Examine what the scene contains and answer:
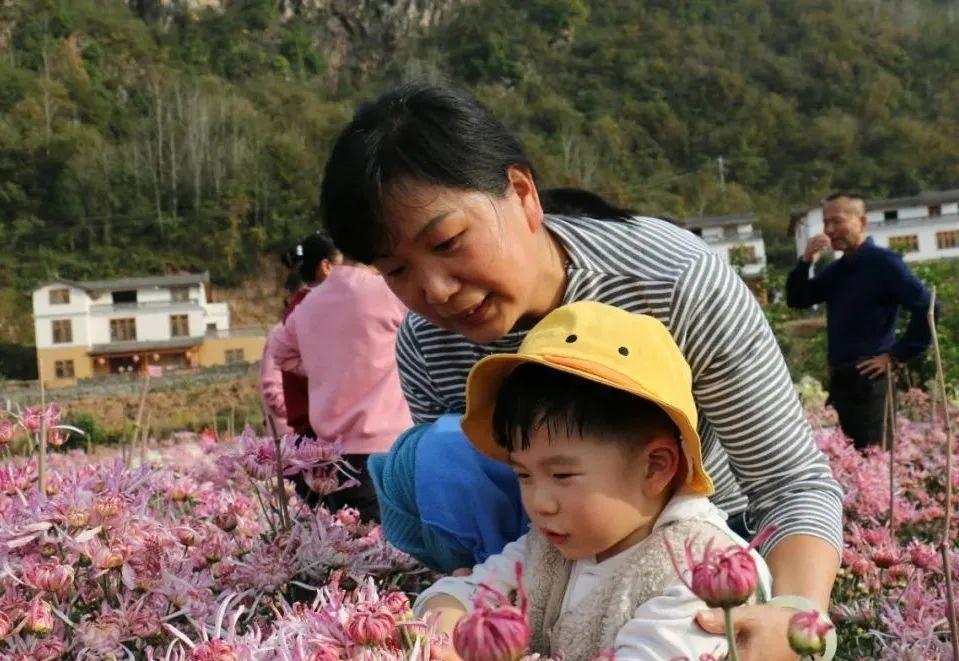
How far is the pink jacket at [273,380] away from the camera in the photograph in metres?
4.11

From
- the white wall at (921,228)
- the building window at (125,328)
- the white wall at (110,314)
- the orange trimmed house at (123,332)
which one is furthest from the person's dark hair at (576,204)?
the white wall at (921,228)

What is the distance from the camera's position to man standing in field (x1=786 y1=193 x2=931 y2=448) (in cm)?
464

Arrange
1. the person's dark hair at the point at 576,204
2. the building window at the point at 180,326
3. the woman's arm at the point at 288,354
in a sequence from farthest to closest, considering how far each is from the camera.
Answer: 1. the building window at the point at 180,326
2. the woman's arm at the point at 288,354
3. the person's dark hair at the point at 576,204

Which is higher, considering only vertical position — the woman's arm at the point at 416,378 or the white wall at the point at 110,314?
the woman's arm at the point at 416,378

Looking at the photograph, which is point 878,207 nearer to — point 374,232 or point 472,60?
point 472,60

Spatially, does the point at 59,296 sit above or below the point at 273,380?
below

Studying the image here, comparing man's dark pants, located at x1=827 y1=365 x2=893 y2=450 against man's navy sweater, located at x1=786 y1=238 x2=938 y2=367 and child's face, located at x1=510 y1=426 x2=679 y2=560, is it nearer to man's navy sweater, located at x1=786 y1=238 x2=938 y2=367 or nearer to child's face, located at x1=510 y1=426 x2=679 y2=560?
man's navy sweater, located at x1=786 y1=238 x2=938 y2=367

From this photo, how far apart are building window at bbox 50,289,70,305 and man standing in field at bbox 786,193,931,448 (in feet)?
135

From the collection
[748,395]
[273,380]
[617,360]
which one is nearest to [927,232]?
[273,380]

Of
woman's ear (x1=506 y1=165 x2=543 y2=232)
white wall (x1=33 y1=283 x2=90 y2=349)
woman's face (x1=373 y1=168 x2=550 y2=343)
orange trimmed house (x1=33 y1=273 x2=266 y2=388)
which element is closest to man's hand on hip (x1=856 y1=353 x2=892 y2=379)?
woman's ear (x1=506 y1=165 x2=543 y2=232)

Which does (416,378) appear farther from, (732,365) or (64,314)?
(64,314)

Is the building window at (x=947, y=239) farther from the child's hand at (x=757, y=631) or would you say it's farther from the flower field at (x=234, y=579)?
the child's hand at (x=757, y=631)

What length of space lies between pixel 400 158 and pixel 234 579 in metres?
0.74

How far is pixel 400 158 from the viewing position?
5.64 ft
